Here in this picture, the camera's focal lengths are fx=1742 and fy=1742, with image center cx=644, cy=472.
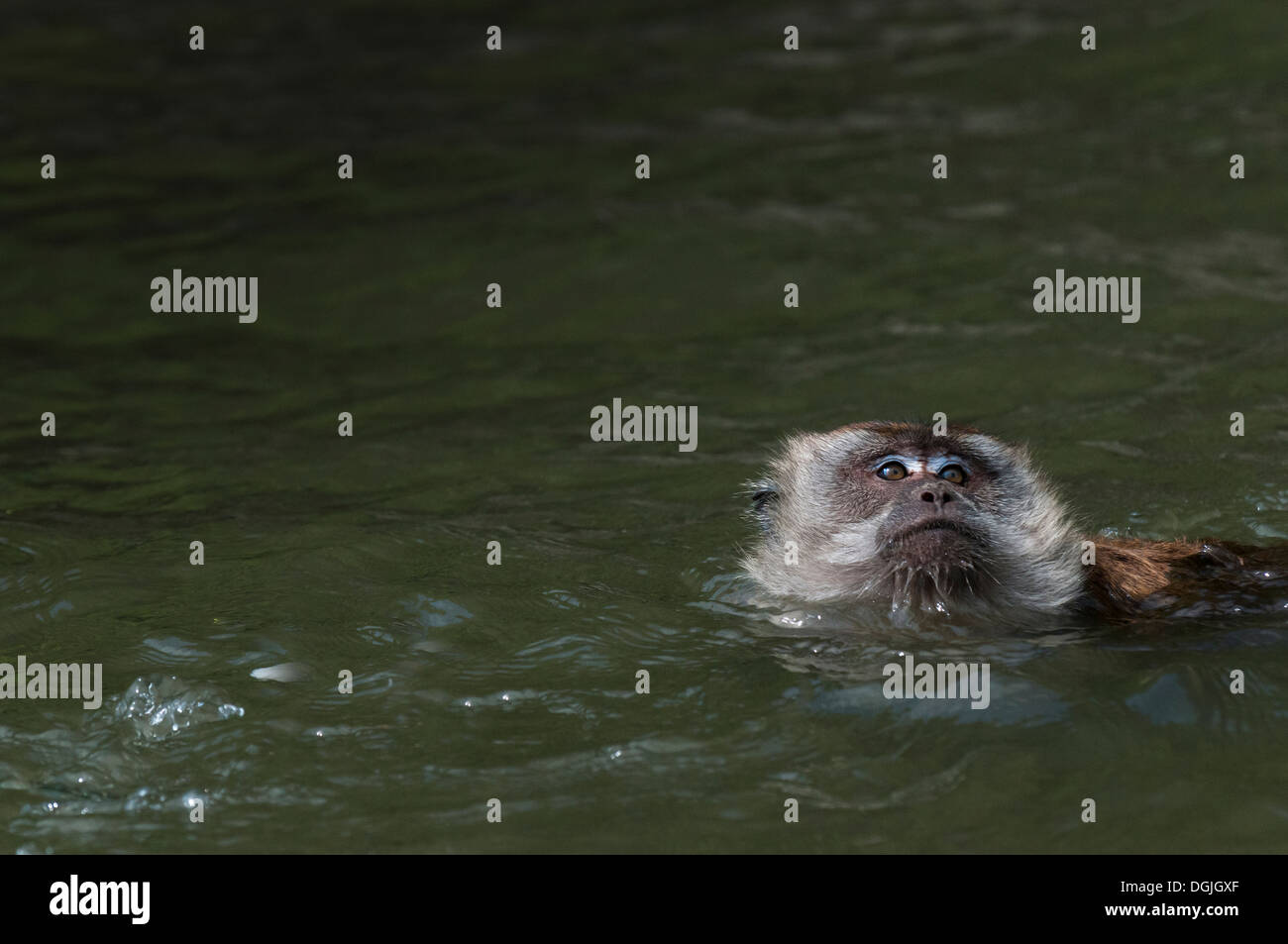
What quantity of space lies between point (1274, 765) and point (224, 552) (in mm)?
5613

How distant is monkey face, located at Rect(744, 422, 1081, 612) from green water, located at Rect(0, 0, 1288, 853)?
25 centimetres

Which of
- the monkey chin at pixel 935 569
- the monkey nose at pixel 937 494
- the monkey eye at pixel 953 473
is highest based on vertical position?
the monkey eye at pixel 953 473

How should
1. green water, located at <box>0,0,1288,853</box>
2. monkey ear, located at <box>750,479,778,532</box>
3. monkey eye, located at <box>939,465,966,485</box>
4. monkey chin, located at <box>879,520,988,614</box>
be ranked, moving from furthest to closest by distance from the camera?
monkey ear, located at <box>750,479,778,532</box>
monkey eye, located at <box>939,465,966,485</box>
monkey chin, located at <box>879,520,988,614</box>
green water, located at <box>0,0,1288,853</box>

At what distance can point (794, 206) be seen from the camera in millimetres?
15711

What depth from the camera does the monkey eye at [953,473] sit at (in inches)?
329

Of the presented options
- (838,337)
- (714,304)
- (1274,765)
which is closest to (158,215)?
(714,304)

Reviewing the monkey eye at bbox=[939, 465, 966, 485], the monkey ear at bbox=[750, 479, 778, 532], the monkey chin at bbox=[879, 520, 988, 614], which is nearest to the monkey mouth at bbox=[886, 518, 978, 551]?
the monkey chin at bbox=[879, 520, 988, 614]

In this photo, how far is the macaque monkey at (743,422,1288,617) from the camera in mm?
8133

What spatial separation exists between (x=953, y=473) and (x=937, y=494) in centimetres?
33

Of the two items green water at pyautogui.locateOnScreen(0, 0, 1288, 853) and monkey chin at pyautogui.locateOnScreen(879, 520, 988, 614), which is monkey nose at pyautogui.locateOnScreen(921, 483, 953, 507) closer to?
monkey chin at pyautogui.locateOnScreen(879, 520, 988, 614)

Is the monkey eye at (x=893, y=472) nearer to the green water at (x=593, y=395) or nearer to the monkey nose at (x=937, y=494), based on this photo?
the monkey nose at (x=937, y=494)

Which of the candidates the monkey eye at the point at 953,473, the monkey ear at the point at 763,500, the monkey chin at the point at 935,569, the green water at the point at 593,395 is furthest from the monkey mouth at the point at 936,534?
the monkey ear at the point at 763,500

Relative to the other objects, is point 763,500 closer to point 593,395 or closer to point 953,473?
point 953,473

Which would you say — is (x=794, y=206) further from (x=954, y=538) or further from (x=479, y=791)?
(x=479, y=791)
